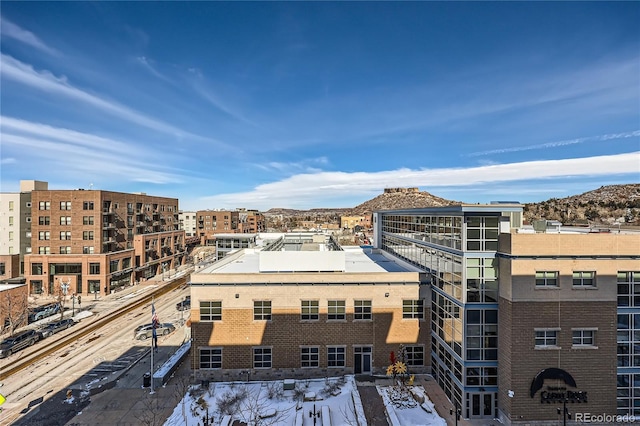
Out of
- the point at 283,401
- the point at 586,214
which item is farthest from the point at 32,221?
the point at 586,214

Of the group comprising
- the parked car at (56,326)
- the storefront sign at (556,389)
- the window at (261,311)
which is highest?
the window at (261,311)

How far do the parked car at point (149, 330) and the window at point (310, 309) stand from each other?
1797cm

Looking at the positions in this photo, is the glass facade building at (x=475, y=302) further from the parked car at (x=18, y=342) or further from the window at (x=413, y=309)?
the parked car at (x=18, y=342)

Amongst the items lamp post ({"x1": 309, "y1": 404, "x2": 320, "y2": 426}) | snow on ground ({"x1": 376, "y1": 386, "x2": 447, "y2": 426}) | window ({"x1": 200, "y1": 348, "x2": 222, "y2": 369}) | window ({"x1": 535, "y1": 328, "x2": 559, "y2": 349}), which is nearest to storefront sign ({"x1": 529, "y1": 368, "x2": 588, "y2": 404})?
window ({"x1": 535, "y1": 328, "x2": 559, "y2": 349})

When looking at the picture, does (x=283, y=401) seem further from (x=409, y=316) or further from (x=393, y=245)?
(x=393, y=245)

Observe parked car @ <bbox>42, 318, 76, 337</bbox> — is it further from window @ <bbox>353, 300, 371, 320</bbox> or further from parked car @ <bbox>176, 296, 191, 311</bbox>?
window @ <bbox>353, 300, 371, 320</bbox>

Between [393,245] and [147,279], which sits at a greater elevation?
[393,245]

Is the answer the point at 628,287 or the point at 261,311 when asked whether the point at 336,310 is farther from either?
the point at 628,287

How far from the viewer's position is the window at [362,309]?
25.2 meters

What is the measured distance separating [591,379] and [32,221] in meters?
72.0

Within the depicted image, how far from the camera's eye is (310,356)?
24766mm

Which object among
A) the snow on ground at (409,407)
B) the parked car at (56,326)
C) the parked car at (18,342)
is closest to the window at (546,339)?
the snow on ground at (409,407)

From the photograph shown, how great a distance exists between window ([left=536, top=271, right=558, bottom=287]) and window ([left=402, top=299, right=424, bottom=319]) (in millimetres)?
8841

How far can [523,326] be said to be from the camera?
60.7 ft
